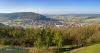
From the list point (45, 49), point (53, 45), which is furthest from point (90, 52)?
point (53, 45)

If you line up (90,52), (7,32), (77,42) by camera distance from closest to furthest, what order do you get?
(90,52)
(77,42)
(7,32)

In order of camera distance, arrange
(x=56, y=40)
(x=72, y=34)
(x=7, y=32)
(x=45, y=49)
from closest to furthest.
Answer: (x=45, y=49)
(x=56, y=40)
(x=72, y=34)
(x=7, y=32)

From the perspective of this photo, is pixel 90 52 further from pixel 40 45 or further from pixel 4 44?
pixel 4 44

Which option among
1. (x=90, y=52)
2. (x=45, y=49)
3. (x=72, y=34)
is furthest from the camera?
(x=72, y=34)

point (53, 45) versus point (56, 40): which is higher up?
point (56, 40)

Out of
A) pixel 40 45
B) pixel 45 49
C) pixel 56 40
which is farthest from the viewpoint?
pixel 56 40

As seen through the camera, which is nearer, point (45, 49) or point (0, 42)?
point (45, 49)

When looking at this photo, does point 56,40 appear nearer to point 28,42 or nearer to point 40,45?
point 40,45

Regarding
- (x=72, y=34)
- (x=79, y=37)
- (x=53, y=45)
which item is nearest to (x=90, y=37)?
(x=79, y=37)

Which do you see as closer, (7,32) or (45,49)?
(45,49)
